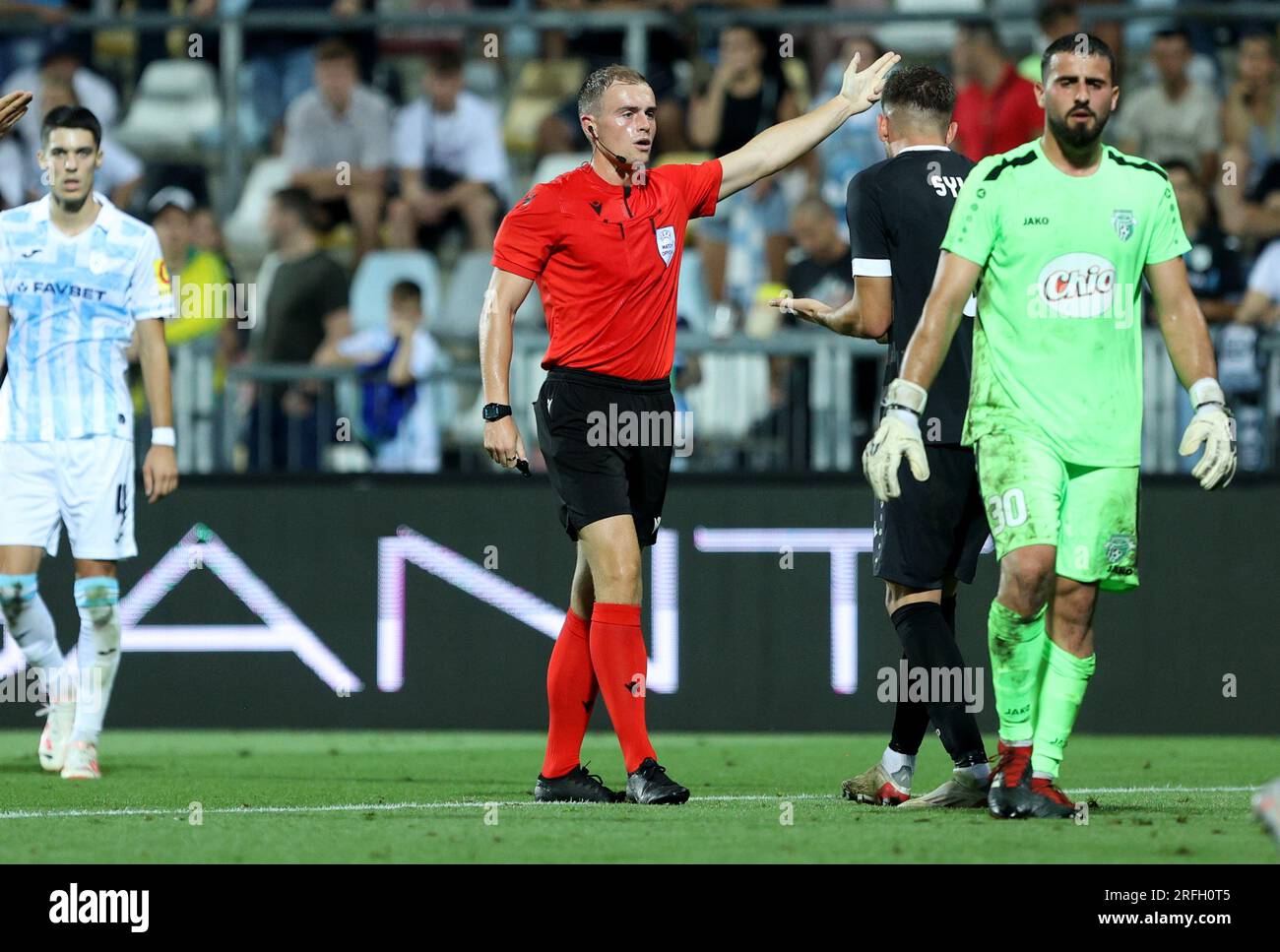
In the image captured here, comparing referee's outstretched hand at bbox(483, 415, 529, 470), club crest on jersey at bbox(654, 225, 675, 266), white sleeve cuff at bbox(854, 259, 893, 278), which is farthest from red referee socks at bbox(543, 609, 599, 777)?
white sleeve cuff at bbox(854, 259, 893, 278)

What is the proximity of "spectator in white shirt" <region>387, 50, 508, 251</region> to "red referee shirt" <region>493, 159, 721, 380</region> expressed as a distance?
703 centimetres

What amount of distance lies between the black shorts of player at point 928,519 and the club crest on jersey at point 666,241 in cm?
116

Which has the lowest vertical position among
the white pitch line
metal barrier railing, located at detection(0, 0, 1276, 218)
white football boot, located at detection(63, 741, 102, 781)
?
white football boot, located at detection(63, 741, 102, 781)

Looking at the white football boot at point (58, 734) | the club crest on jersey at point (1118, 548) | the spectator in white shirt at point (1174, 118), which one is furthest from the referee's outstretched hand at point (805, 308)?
the spectator in white shirt at point (1174, 118)

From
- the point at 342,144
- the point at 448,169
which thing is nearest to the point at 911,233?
the point at 448,169

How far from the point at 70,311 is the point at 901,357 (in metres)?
3.80

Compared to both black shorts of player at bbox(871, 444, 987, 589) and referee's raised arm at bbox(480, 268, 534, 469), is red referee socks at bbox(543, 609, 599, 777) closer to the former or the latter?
referee's raised arm at bbox(480, 268, 534, 469)

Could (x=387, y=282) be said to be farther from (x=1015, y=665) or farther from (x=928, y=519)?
(x=1015, y=665)

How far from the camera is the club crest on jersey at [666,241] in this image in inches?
306

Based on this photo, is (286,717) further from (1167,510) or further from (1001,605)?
(1001,605)

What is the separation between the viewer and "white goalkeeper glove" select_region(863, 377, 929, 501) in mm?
6527

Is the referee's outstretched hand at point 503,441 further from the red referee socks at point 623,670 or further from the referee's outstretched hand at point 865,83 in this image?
the referee's outstretched hand at point 865,83

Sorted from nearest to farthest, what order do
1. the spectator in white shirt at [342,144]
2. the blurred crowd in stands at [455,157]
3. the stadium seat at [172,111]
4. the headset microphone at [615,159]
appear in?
the headset microphone at [615,159] → the blurred crowd in stands at [455,157] → the spectator in white shirt at [342,144] → the stadium seat at [172,111]
